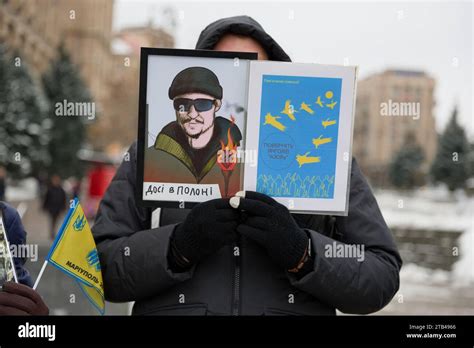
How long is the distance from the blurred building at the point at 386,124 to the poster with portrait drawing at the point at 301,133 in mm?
55015

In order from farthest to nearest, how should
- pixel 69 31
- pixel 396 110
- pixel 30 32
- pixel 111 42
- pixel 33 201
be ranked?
pixel 111 42 → pixel 69 31 → pixel 30 32 → pixel 33 201 → pixel 396 110

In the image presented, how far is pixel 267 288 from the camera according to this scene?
1.95 metres

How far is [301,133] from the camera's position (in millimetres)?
1871

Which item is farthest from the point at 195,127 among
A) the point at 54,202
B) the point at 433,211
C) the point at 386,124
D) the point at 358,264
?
the point at 386,124

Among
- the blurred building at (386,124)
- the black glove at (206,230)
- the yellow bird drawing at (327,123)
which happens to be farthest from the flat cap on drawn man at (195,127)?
the blurred building at (386,124)

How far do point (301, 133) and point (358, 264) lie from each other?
0.43m

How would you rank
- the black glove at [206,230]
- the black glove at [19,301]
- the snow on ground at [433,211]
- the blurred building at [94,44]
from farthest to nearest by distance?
the blurred building at [94,44] < the snow on ground at [433,211] < the black glove at [206,230] < the black glove at [19,301]

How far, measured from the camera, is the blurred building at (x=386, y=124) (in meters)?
67.8

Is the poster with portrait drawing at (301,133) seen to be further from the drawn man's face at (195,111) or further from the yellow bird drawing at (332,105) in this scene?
the drawn man's face at (195,111)

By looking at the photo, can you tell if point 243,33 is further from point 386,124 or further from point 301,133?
point 386,124

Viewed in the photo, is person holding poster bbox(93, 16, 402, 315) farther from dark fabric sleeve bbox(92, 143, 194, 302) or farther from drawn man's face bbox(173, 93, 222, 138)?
drawn man's face bbox(173, 93, 222, 138)
